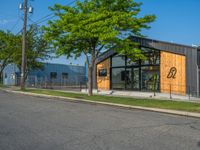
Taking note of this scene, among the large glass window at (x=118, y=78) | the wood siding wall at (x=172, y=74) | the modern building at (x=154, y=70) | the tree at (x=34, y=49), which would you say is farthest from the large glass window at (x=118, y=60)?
the tree at (x=34, y=49)

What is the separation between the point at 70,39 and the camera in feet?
69.6

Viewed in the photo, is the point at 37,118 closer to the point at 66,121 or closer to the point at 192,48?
the point at 66,121

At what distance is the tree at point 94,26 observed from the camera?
64.8 ft

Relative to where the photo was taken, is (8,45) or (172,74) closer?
(172,74)

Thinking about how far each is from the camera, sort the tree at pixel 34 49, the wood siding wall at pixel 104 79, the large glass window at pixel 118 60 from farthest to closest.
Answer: the tree at pixel 34 49, the wood siding wall at pixel 104 79, the large glass window at pixel 118 60

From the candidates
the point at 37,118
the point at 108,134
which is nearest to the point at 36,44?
the point at 37,118

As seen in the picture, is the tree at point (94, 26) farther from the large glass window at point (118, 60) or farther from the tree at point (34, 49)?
the tree at point (34, 49)

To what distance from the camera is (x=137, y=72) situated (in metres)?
26.1

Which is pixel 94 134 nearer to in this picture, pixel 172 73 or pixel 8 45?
pixel 172 73

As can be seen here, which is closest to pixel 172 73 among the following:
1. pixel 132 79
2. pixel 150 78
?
pixel 150 78

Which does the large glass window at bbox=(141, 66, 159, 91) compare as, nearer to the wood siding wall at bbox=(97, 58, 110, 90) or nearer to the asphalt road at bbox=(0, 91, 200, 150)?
the wood siding wall at bbox=(97, 58, 110, 90)

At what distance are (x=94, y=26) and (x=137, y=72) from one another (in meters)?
8.10

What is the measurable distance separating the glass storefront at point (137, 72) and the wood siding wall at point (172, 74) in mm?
614

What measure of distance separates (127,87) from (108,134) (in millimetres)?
Result: 19620
